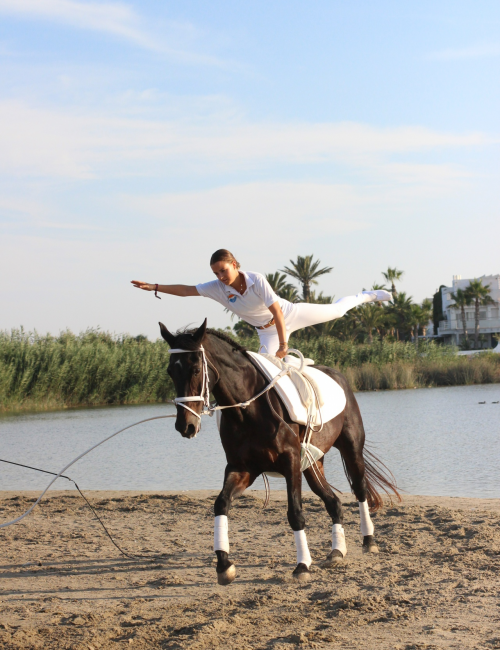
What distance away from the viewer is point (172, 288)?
6.38m

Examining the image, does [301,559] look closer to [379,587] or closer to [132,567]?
[379,587]

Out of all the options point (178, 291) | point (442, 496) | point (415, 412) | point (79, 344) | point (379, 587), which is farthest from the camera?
point (79, 344)

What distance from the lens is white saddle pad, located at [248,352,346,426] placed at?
5785 millimetres

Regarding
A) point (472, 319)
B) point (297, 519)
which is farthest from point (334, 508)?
point (472, 319)

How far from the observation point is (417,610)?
477 centimetres

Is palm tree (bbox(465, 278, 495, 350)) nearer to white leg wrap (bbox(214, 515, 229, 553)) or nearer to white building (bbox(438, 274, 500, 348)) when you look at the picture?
white building (bbox(438, 274, 500, 348))

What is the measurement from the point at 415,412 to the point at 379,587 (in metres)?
19.1

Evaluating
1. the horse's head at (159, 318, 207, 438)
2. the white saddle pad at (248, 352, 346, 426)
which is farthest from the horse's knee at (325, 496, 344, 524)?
the horse's head at (159, 318, 207, 438)

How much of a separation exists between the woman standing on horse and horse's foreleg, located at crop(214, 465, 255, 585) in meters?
1.23

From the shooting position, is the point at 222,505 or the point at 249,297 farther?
the point at 249,297

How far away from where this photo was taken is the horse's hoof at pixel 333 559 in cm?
616

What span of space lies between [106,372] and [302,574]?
1147 inches

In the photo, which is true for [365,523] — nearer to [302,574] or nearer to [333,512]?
[333,512]

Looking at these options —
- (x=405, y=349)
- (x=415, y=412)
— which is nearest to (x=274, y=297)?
(x=415, y=412)
